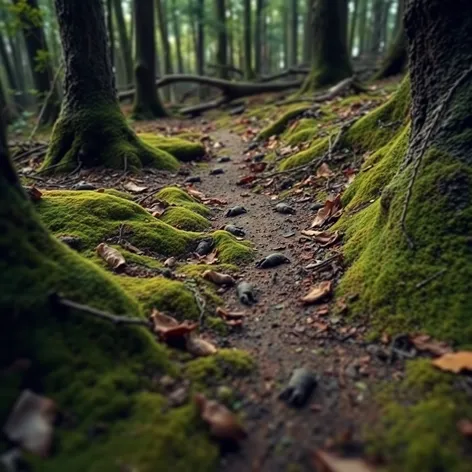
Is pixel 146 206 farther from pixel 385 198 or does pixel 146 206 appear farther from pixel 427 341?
pixel 427 341

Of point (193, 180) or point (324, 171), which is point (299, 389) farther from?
point (193, 180)

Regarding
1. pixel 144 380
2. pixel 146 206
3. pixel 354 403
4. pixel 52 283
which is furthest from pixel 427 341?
pixel 146 206

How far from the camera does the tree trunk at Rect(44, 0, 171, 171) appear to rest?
6.10 metres

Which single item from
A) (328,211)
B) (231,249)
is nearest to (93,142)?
(231,249)

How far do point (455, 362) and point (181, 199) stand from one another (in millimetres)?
3629

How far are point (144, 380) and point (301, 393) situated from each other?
72 cm

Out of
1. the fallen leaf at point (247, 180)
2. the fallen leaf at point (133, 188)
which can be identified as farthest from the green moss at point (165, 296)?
the fallen leaf at point (247, 180)

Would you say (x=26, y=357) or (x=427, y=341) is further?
(x=427, y=341)

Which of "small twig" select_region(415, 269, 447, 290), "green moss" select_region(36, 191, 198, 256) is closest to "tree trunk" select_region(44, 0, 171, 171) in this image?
"green moss" select_region(36, 191, 198, 256)

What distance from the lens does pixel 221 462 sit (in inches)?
66.3

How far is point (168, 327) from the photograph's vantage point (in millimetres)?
2363

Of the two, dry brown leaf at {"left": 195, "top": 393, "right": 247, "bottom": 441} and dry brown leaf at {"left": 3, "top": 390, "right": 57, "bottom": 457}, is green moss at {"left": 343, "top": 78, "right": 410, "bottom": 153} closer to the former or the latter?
dry brown leaf at {"left": 195, "top": 393, "right": 247, "bottom": 441}

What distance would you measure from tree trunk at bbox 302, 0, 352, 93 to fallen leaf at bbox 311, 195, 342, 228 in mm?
7473

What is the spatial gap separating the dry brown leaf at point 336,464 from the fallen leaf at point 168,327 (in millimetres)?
937
